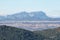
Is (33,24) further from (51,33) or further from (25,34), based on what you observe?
(51,33)

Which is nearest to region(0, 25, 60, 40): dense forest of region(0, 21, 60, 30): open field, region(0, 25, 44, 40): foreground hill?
region(0, 25, 44, 40): foreground hill

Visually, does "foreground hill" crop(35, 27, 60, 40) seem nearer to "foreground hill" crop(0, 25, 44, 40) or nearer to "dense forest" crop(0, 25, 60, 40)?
"dense forest" crop(0, 25, 60, 40)

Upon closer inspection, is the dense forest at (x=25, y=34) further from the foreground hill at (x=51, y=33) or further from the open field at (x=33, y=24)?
the open field at (x=33, y=24)

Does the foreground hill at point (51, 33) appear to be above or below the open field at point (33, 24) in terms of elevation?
below

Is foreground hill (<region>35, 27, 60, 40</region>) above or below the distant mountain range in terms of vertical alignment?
below

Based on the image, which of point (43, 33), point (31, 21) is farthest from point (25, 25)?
point (43, 33)

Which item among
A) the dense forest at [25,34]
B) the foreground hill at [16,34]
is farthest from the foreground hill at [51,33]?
the foreground hill at [16,34]

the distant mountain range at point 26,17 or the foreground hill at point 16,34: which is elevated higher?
the distant mountain range at point 26,17
